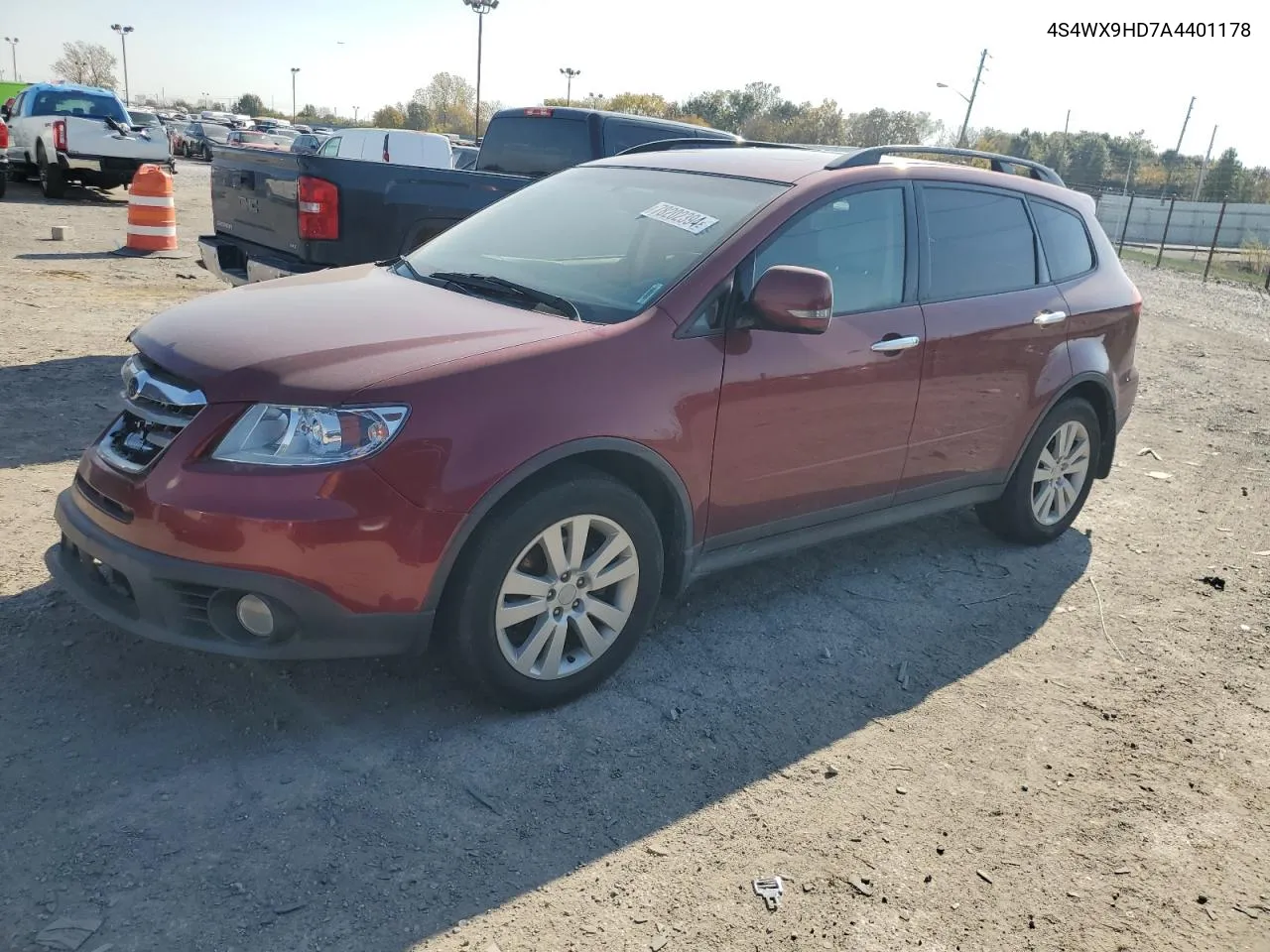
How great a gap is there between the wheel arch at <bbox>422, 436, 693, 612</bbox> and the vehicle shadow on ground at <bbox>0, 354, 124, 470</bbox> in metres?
3.26

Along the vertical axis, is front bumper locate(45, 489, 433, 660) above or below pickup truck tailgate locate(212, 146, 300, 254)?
below

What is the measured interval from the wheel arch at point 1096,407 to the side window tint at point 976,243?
61cm

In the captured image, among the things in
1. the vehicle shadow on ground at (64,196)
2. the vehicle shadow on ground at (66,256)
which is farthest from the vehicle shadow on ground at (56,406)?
the vehicle shadow on ground at (64,196)

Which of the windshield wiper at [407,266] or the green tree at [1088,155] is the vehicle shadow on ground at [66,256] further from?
the green tree at [1088,155]

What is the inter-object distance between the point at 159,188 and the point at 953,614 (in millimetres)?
11856

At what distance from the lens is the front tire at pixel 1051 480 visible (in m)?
5.14

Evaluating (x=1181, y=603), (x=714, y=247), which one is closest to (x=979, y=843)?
(x=714, y=247)

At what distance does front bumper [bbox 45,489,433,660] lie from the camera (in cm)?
287

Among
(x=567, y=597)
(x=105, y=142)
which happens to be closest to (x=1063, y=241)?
(x=567, y=597)

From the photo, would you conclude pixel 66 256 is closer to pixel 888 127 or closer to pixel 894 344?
pixel 894 344

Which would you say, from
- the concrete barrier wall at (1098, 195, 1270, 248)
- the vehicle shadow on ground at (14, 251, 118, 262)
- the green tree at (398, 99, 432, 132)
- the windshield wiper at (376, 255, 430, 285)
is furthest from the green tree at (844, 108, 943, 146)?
the windshield wiper at (376, 255, 430, 285)

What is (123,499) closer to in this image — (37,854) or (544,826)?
(37,854)

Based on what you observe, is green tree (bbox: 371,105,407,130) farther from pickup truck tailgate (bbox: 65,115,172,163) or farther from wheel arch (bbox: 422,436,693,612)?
wheel arch (bbox: 422,436,693,612)

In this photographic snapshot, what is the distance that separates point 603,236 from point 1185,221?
46358mm
